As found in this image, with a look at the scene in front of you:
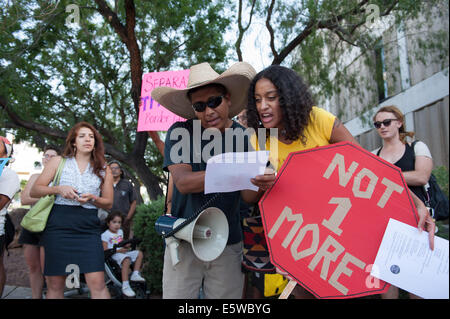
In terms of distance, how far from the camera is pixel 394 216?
4.30 feet

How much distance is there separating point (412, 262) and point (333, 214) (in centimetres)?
32

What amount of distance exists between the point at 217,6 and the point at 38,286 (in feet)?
17.3

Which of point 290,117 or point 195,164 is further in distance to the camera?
point 195,164

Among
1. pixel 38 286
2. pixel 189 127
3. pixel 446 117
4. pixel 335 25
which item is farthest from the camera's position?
pixel 446 117

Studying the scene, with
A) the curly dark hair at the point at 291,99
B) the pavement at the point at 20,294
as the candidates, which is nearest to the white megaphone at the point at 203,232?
the curly dark hair at the point at 291,99

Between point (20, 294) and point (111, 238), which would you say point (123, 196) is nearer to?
point (111, 238)

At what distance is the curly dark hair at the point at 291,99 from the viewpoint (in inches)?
60.5

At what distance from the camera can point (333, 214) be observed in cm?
138

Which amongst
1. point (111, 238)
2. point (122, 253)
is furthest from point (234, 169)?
point (111, 238)

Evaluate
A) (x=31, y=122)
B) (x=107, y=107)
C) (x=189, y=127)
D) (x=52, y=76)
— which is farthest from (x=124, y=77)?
(x=189, y=127)

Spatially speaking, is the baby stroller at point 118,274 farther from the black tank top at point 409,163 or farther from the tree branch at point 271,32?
the tree branch at point 271,32

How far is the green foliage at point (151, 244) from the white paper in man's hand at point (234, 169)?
285 centimetres

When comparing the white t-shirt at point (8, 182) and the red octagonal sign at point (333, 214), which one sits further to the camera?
the white t-shirt at point (8, 182)
